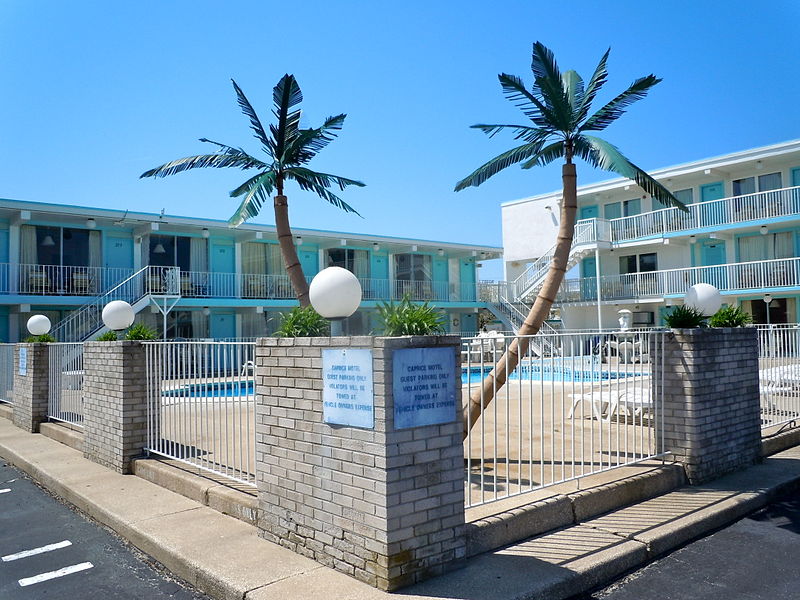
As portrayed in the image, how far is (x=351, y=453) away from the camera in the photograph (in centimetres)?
415

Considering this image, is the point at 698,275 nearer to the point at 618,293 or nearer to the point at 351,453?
the point at 618,293

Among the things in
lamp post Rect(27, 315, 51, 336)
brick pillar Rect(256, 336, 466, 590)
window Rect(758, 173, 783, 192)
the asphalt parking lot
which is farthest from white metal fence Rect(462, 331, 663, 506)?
window Rect(758, 173, 783, 192)

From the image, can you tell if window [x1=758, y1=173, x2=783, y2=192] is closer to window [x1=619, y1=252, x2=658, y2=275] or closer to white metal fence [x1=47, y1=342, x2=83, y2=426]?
window [x1=619, y1=252, x2=658, y2=275]

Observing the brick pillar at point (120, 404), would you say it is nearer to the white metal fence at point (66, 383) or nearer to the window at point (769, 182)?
the white metal fence at point (66, 383)

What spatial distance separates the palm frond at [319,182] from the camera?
10.5m

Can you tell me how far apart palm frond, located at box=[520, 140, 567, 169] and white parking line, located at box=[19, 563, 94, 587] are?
762cm

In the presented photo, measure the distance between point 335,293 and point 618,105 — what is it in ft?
19.4

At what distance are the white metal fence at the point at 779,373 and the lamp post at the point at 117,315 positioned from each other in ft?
29.0

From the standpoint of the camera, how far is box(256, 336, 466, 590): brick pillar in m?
3.93

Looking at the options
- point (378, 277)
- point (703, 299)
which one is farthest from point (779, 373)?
point (378, 277)

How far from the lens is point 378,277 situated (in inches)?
1153

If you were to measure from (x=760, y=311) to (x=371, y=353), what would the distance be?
26004 millimetres

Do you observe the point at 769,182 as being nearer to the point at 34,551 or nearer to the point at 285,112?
the point at 285,112

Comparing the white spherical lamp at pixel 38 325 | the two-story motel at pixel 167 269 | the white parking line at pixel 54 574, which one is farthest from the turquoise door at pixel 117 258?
the white parking line at pixel 54 574
